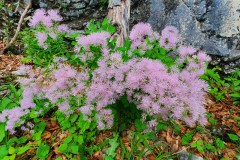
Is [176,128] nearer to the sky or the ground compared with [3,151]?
nearer to the sky

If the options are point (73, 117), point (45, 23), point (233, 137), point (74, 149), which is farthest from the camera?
point (233, 137)

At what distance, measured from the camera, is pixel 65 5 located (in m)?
4.86

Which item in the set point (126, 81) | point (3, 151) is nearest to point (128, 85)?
point (126, 81)

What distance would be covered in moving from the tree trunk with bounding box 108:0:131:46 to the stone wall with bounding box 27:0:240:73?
94cm

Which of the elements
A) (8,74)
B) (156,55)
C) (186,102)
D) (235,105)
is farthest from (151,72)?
(8,74)

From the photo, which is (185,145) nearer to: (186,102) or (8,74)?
(186,102)

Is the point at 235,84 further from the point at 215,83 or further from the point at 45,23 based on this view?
the point at 45,23

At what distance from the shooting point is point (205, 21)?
388 centimetres

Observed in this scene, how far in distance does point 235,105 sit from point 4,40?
3878mm

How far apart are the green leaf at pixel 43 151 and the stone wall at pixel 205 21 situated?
2.65m

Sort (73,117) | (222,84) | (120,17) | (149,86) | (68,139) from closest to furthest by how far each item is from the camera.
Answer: (149,86), (68,139), (73,117), (120,17), (222,84)

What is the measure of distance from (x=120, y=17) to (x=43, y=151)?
5.77 feet

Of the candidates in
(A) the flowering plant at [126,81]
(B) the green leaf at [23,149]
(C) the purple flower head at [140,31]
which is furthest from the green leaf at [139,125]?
(B) the green leaf at [23,149]

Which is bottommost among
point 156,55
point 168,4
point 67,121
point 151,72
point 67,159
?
point 67,159
